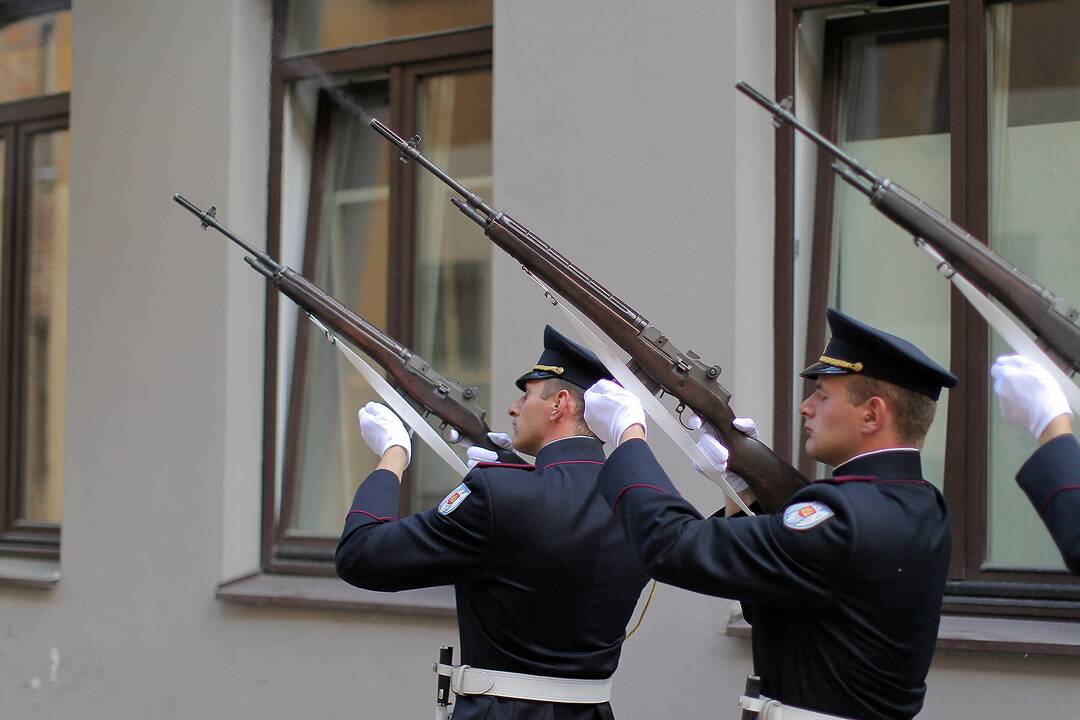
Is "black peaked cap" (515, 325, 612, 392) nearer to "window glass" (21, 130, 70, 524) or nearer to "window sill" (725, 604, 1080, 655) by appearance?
"window sill" (725, 604, 1080, 655)

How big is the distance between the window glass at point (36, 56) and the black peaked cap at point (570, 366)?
4.45 metres

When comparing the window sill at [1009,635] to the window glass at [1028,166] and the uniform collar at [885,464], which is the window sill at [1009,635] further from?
the uniform collar at [885,464]

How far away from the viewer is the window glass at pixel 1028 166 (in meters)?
4.39

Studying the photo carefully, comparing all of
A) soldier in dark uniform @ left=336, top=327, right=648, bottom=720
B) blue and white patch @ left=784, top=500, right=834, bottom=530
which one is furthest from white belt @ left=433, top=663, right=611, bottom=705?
blue and white patch @ left=784, top=500, right=834, bottom=530

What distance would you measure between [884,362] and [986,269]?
451 millimetres

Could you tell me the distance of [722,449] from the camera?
3094mm

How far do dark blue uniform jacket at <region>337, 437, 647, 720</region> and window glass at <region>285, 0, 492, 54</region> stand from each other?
9.68 ft

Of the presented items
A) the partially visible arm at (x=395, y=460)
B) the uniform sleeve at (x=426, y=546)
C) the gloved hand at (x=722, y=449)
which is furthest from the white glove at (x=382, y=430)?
the gloved hand at (x=722, y=449)

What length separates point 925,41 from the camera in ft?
15.5

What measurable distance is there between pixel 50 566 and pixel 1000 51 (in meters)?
4.86

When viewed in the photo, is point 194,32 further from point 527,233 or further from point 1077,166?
point 1077,166

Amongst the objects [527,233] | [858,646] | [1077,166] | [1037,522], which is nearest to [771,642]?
[858,646]

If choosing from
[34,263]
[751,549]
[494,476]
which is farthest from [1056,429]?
[34,263]

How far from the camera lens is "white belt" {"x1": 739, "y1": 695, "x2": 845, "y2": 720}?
2492 millimetres
